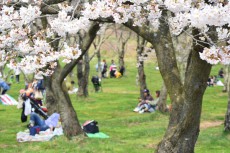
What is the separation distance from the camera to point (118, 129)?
1812 cm

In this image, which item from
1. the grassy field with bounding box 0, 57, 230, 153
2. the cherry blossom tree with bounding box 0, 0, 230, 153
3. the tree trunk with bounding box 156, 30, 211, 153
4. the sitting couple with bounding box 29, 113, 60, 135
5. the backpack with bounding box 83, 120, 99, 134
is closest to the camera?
the cherry blossom tree with bounding box 0, 0, 230, 153

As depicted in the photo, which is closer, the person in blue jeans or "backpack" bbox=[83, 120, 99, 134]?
"backpack" bbox=[83, 120, 99, 134]

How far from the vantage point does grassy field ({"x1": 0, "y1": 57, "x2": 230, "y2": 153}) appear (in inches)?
536

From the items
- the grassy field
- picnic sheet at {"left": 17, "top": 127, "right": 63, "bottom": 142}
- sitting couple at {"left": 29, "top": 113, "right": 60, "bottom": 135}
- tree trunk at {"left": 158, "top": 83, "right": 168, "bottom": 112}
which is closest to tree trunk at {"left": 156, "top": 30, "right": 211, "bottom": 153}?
the grassy field

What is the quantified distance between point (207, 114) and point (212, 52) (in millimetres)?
16989

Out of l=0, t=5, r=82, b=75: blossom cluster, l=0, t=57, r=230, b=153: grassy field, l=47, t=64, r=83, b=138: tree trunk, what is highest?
l=0, t=5, r=82, b=75: blossom cluster

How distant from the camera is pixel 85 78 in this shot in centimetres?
2919

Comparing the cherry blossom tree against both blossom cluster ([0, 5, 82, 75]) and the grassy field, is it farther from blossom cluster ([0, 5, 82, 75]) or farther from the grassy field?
the grassy field

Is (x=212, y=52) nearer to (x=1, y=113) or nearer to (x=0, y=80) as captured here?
(x=1, y=113)

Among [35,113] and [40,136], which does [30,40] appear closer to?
[40,136]

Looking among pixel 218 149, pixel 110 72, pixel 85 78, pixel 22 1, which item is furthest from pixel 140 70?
pixel 110 72

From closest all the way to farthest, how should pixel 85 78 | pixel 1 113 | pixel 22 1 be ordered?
pixel 22 1
pixel 1 113
pixel 85 78

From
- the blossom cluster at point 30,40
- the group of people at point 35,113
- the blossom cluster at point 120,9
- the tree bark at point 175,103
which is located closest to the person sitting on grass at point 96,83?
the group of people at point 35,113

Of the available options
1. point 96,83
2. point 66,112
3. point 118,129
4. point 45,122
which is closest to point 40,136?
point 45,122
